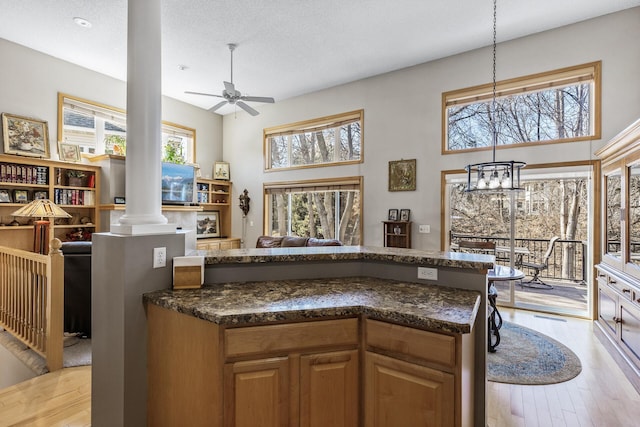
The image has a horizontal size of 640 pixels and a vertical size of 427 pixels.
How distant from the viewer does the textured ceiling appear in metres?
3.87

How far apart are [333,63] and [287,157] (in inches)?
91.7

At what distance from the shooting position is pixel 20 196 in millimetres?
4707

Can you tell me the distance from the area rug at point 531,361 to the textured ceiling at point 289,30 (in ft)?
12.5

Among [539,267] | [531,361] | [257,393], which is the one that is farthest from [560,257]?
[257,393]

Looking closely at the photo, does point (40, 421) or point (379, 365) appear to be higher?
point (379, 365)

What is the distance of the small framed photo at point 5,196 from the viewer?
453 centimetres

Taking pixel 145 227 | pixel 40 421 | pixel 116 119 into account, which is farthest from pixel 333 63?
pixel 40 421

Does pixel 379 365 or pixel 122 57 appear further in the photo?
pixel 122 57

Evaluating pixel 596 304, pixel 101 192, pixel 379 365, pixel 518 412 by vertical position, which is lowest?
pixel 518 412

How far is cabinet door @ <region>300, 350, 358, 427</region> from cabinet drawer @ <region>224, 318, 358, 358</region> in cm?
6

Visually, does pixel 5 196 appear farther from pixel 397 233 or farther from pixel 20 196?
pixel 397 233

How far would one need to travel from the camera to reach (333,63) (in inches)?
212

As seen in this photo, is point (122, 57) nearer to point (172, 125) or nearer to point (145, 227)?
point (172, 125)

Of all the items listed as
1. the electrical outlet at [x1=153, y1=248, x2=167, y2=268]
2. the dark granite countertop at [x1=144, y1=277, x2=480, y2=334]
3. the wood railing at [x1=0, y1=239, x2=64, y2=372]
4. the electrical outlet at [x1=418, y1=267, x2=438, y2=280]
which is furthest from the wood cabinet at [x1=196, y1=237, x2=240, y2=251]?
the electrical outlet at [x1=418, y1=267, x2=438, y2=280]
